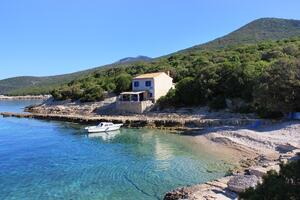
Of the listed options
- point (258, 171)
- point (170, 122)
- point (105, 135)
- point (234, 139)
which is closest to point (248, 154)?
point (234, 139)

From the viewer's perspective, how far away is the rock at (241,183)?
18609 mm

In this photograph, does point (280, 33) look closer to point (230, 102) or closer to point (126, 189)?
point (230, 102)

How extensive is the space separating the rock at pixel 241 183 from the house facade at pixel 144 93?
1613 inches

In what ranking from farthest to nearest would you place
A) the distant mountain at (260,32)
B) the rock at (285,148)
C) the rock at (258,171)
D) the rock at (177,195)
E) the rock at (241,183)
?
the distant mountain at (260,32) → the rock at (285,148) → the rock at (258,171) → the rock at (177,195) → the rock at (241,183)

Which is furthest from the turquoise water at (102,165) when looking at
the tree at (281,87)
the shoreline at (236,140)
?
the tree at (281,87)

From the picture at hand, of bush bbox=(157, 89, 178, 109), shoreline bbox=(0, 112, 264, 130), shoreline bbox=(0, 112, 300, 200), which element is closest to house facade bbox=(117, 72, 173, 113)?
bush bbox=(157, 89, 178, 109)

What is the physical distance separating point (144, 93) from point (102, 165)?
35.7m

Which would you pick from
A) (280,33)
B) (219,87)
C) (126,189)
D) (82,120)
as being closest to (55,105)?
(82,120)

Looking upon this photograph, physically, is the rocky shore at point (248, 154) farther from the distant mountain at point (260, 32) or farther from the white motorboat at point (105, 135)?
the distant mountain at point (260, 32)

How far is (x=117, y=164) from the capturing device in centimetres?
2952

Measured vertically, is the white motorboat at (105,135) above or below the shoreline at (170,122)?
below

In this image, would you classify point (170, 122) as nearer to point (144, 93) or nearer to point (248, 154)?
point (144, 93)

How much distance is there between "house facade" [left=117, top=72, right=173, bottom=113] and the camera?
6123cm

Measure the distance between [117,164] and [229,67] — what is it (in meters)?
32.9
